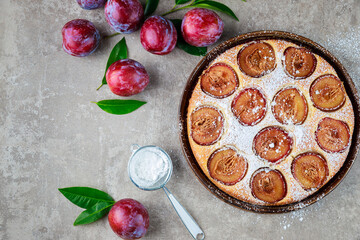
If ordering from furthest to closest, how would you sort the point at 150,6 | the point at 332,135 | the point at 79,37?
1. the point at 150,6
2. the point at 79,37
3. the point at 332,135

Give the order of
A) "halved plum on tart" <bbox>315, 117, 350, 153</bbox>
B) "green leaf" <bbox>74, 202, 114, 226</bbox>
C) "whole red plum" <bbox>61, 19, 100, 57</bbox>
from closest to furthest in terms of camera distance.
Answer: "halved plum on tart" <bbox>315, 117, 350, 153</bbox> → "whole red plum" <bbox>61, 19, 100, 57</bbox> → "green leaf" <bbox>74, 202, 114, 226</bbox>

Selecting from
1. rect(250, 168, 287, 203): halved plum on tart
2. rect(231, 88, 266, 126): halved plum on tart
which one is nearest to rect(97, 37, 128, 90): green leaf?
rect(231, 88, 266, 126): halved plum on tart

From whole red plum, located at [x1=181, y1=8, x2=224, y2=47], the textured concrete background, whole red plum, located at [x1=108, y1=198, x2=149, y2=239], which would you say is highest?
whole red plum, located at [x1=181, y1=8, x2=224, y2=47]

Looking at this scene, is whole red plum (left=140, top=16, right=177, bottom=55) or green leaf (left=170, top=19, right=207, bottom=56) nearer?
whole red plum (left=140, top=16, right=177, bottom=55)

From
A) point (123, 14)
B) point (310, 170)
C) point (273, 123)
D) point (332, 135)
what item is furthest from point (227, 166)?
point (123, 14)

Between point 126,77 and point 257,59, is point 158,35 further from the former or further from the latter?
point 257,59

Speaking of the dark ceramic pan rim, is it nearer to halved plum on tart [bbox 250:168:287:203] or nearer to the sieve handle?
halved plum on tart [bbox 250:168:287:203]

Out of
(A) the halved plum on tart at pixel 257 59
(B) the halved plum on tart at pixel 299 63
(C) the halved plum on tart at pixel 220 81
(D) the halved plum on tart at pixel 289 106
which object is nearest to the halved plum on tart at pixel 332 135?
(D) the halved plum on tart at pixel 289 106
